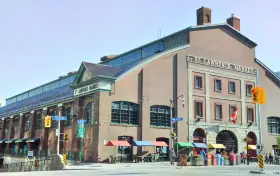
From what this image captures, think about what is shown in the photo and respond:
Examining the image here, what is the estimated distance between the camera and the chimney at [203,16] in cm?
5759

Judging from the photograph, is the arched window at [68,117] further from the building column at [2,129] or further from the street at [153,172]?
the building column at [2,129]

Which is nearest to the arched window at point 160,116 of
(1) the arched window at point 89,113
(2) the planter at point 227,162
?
(1) the arched window at point 89,113

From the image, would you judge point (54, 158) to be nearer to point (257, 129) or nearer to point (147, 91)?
point (147, 91)

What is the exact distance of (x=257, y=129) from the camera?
2304 inches

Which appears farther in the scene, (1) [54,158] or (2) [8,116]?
(2) [8,116]

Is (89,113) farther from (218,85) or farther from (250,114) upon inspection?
(250,114)

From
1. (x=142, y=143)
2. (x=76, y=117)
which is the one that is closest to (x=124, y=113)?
(x=142, y=143)

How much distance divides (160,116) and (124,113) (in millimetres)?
5452

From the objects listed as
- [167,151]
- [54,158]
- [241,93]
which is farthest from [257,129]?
[54,158]

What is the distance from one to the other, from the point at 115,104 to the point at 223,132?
704 inches

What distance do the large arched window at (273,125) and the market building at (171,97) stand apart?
0.56 m

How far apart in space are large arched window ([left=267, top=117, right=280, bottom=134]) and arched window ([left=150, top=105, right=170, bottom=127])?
19.2 m

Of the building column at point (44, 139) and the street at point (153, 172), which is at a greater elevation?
the building column at point (44, 139)

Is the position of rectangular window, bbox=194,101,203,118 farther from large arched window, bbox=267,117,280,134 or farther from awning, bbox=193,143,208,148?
large arched window, bbox=267,117,280,134
